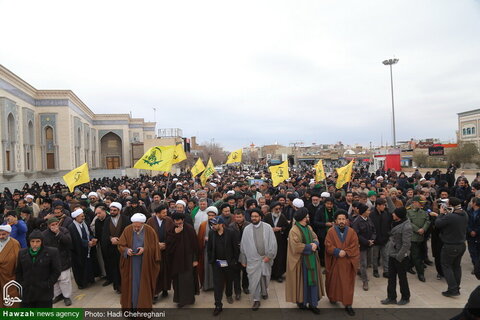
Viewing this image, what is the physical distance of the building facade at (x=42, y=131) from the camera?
76.8 ft

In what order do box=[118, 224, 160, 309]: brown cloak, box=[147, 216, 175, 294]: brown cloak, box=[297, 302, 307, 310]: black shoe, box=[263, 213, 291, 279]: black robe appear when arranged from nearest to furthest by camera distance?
box=[118, 224, 160, 309]: brown cloak
box=[297, 302, 307, 310]: black shoe
box=[147, 216, 175, 294]: brown cloak
box=[263, 213, 291, 279]: black robe

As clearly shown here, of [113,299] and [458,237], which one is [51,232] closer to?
[113,299]

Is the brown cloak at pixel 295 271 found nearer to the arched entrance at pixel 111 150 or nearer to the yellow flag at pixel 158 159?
→ the yellow flag at pixel 158 159

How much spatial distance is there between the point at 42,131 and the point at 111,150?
17067mm

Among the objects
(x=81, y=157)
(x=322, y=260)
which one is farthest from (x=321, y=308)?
(x=81, y=157)

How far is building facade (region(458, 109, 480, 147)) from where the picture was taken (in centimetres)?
4494

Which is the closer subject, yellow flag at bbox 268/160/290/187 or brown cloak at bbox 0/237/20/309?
brown cloak at bbox 0/237/20/309

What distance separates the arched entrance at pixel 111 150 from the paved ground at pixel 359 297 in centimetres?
4358

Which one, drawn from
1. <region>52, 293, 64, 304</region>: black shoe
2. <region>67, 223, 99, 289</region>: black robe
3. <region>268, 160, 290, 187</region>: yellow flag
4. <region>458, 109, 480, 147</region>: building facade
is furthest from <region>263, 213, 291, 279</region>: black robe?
<region>458, 109, 480, 147</region>: building facade

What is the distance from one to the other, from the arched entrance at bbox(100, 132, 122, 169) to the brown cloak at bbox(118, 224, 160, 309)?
4494 cm

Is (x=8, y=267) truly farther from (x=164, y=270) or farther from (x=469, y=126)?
(x=469, y=126)

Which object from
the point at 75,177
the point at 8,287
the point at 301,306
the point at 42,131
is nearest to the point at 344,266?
the point at 301,306

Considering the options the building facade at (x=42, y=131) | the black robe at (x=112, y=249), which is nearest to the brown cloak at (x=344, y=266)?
the black robe at (x=112, y=249)

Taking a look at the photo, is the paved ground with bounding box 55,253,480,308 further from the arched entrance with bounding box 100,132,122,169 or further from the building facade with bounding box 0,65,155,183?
the arched entrance with bounding box 100,132,122,169
